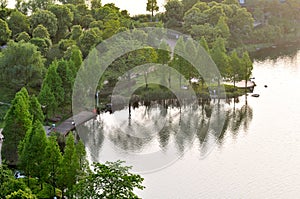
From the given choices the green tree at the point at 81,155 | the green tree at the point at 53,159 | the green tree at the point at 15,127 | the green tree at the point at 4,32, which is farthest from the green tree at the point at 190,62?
the green tree at the point at 53,159

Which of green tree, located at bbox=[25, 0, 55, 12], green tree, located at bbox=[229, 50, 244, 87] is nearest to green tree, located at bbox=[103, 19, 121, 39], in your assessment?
green tree, located at bbox=[229, 50, 244, 87]

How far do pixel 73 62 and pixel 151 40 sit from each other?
6.74 metres

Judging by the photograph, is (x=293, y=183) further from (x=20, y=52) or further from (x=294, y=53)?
(x=294, y=53)

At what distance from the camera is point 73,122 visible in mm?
26422

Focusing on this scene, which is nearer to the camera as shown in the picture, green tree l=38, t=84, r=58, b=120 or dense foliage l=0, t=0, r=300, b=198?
dense foliage l=0, t=0, r=300, b=198

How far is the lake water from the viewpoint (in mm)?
A: 20094

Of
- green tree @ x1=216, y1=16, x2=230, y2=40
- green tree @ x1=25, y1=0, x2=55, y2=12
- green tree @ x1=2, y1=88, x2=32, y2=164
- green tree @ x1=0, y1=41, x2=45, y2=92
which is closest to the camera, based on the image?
green tree @ x1=2, y1=88, x2=32, y2=164

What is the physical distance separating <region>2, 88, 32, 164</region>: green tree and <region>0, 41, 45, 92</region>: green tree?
765cm

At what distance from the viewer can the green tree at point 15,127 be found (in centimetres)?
2088

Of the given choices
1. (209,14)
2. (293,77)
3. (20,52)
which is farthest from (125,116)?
(209,14)

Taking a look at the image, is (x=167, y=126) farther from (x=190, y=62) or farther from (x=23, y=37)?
(x=23, y=37)

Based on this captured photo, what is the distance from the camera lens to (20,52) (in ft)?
94.3

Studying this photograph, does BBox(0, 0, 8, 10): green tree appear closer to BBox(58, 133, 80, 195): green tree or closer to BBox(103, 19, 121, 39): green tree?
BBox(103, 19, 121, 39): green tree

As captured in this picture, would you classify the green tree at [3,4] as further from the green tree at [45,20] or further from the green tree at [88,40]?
the green tree at [88,40]
